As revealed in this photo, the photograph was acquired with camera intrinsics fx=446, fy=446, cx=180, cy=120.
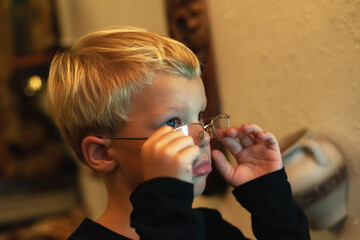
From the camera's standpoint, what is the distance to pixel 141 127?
853mm

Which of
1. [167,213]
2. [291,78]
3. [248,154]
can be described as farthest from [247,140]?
[167,213]

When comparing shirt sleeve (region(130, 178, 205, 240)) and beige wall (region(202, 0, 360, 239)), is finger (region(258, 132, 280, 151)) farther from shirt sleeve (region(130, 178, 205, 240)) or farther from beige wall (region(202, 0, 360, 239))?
shirt sleeve (region(130, 178, 205, 240))

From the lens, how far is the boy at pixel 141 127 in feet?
2.77

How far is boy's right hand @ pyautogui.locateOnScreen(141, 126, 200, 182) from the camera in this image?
0.71m

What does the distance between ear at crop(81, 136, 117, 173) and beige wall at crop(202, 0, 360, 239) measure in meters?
0.42

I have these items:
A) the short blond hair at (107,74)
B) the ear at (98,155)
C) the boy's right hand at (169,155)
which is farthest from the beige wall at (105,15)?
the boy's right hand at (169,155)

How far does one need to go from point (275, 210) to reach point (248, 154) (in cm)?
15

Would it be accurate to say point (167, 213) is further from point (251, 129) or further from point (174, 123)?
point (251, 129)

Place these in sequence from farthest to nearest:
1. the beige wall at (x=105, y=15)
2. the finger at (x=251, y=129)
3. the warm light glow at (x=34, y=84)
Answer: the warm light glow at (x=34, y=84) < the beige wall at (x=105, y=15) < the finger at (x=251, y=129)

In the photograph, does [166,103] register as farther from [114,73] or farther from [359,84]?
[359,84]

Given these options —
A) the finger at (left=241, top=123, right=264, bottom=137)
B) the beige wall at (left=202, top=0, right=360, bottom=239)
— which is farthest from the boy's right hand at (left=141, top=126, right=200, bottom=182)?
the beige wall at (left=202, top=0, right=360, bottom=239)

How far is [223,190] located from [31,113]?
2.18 metres

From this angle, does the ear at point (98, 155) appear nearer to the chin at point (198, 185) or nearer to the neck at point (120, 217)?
the neck at point (120, 217)

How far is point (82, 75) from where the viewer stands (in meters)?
0.91
